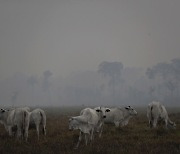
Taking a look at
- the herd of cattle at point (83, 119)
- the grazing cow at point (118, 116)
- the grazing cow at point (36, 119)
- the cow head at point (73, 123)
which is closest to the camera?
the cow head at point (73, 123)

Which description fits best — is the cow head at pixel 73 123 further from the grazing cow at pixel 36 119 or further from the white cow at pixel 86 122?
the grazing cow at pixel 36 119

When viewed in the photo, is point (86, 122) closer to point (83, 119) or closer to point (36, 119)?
point (83, 119)

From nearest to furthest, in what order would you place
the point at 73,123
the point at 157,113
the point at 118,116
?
the point at 73,123
the point at 157,113
the point at 118,116

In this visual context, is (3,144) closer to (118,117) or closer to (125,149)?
(125,149)

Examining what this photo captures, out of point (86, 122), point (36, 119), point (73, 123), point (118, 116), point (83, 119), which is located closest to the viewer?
point (73, 123)

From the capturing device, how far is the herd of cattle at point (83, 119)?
15720 millimetres

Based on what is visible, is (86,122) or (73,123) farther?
(86,122)

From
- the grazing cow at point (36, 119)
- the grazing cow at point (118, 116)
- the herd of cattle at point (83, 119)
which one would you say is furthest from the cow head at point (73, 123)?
the grazing cow at point (118, 116)

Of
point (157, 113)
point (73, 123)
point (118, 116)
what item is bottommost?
point (73, 123)

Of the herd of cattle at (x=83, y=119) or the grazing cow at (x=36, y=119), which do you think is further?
the grazing cow at (x=36, y=119)

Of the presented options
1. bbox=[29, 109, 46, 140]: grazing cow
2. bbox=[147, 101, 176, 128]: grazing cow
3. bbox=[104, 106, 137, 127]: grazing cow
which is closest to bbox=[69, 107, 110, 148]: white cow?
bbox=[29, 109, 46, 140]: grazing cow

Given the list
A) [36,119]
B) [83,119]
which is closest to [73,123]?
[83,119]

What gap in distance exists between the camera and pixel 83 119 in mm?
15578

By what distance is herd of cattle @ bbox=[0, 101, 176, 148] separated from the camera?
15.7 metres
